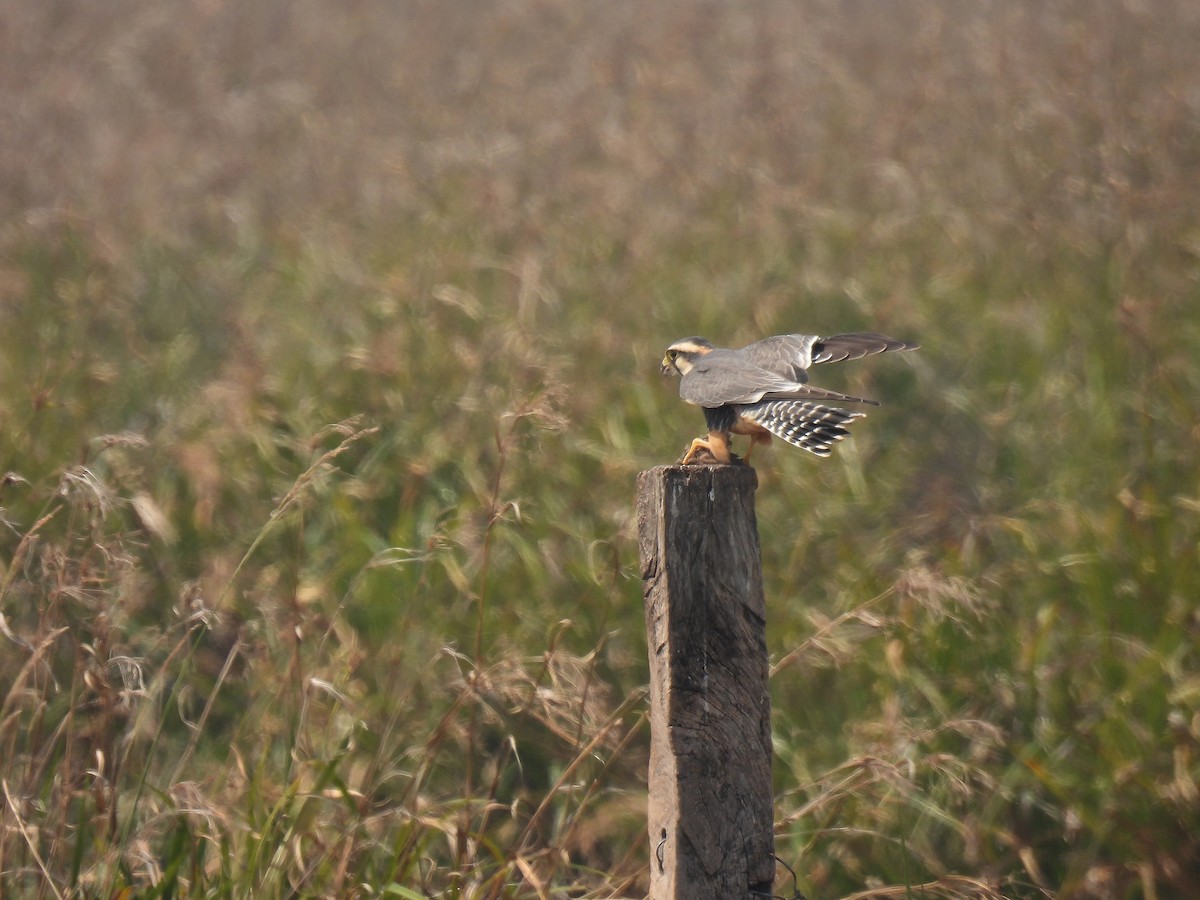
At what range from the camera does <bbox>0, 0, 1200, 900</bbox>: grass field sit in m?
3.12

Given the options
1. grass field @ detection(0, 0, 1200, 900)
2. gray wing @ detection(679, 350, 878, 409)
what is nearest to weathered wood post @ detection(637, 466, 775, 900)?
gray wing @ detection(679, 350, 878, 409)

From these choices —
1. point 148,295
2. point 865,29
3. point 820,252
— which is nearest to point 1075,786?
point 820,252

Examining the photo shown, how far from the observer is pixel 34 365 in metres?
5.50

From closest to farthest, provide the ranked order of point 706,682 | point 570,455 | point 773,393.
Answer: point 706,682
point 773,393
point 570,455

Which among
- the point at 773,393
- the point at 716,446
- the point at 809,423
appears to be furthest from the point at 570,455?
the point at 809,423

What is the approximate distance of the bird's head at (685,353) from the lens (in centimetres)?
309

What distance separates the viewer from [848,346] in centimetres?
276

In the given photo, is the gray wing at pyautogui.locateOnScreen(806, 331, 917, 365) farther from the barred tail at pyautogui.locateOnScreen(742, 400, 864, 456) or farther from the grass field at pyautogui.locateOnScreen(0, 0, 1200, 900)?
the grass field at pyautogui.locateOnScreen(0, 0, 1200, 900)

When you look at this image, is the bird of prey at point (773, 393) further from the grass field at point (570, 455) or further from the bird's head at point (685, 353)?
the grass field at point (570, 455)

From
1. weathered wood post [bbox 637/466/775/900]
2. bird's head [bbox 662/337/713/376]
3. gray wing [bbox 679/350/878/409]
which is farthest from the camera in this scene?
bird's head [bbox 662/337/713/376]

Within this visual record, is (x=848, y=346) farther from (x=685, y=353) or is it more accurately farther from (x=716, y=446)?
(x=685, y=353)

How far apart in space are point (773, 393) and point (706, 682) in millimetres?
651

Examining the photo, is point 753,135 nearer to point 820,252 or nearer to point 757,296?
point 820,252

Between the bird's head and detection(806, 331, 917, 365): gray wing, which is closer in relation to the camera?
detection(806, 331, 917, 365): gray wing
